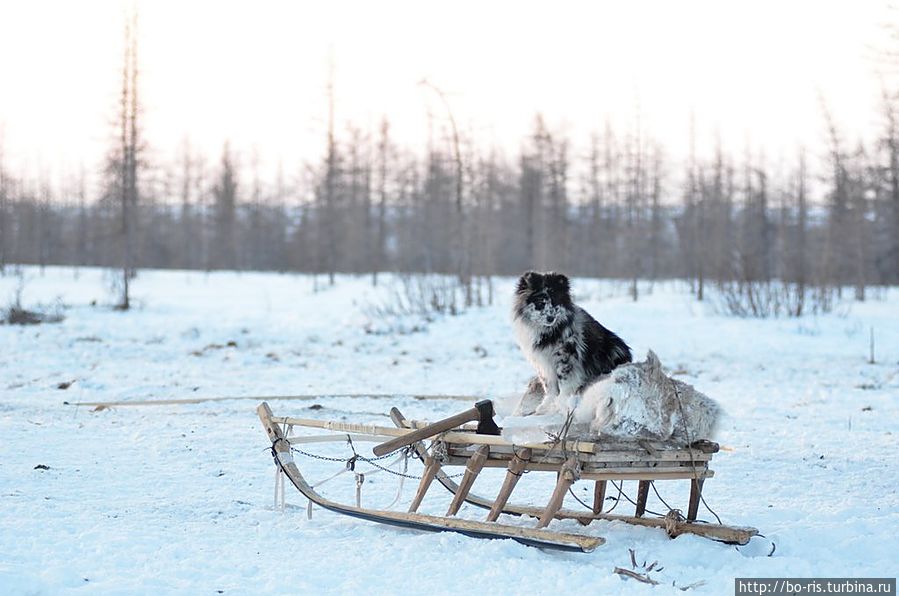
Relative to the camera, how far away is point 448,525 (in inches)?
187

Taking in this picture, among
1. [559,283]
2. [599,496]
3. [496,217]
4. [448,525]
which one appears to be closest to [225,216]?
[496,217]

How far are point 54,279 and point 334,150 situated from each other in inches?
465

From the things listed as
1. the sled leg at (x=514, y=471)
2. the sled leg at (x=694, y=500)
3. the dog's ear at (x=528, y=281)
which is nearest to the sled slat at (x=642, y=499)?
the sled leg at (x=694, y=500)

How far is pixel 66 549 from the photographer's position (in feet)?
14.8

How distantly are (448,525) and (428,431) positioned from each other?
590 mm

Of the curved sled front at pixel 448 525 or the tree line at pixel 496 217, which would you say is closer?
the curved sled front at pixel 448 525

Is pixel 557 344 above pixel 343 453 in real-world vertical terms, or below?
above

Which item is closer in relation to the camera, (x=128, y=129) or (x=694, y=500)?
(x=694, y=500)

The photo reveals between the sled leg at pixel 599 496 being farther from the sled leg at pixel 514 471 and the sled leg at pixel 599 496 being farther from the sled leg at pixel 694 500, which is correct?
the sled leg at pixel 514 471

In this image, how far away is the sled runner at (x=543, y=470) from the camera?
4.51 meters

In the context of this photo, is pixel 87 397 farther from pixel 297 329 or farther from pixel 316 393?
pixel 297 329

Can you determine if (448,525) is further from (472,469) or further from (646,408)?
(646,408)

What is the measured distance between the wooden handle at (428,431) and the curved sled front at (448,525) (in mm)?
404

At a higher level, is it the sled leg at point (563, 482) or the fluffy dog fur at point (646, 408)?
the fluffy dog fur at point (646, 408)
